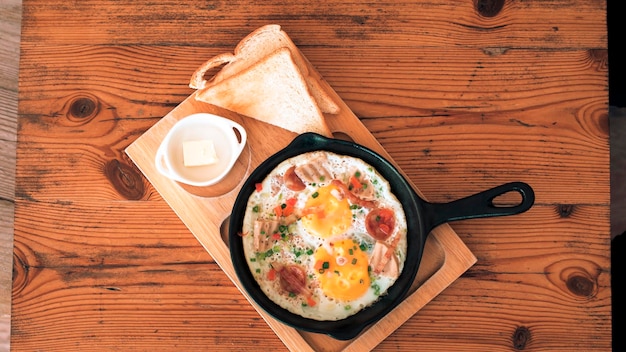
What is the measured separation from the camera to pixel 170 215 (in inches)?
93.3

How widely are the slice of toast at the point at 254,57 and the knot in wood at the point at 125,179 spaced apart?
484 mm

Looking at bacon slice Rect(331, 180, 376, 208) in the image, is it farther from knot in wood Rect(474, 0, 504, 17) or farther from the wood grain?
the wood grain

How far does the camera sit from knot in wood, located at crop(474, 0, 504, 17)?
2.44 meters

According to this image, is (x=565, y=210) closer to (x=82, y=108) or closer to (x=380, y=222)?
(x=380, y=222)

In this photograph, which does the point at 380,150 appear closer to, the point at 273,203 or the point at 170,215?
the point at 273,203

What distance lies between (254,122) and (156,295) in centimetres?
89

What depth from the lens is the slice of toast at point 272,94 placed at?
2.22 m

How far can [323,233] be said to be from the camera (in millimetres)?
2162

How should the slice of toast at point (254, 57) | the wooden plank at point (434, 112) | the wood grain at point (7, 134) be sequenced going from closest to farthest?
the slice of toast at point (254, 57)
the wooden plank at point (434, 112)
the wood grain at point (7, 134)

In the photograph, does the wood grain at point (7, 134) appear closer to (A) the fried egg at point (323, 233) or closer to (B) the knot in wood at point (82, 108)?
(B) the knot in wood at point (82, 108)

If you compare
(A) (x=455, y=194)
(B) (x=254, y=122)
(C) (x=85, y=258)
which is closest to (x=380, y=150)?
(A) (x=455, y=194)

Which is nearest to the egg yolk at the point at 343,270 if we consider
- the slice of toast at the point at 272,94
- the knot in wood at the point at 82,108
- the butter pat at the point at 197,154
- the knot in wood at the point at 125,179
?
the slice of toast at the point at 272,94

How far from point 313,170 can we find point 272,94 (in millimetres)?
384

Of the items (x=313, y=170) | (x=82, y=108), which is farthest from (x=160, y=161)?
(x=313, y=170)
